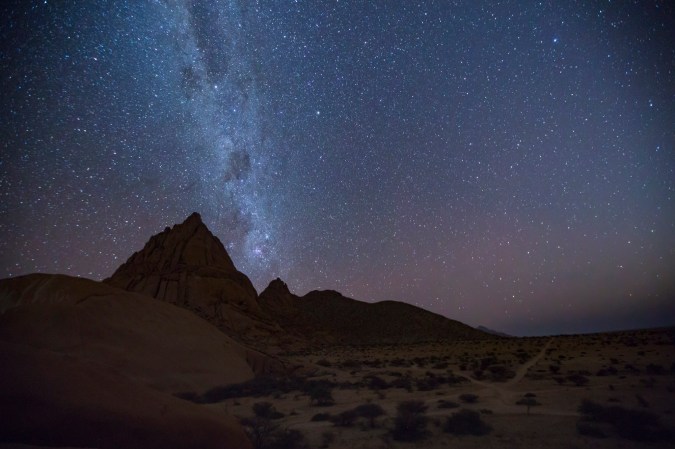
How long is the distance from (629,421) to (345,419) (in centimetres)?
751

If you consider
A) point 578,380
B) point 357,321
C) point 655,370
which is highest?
point 357,321

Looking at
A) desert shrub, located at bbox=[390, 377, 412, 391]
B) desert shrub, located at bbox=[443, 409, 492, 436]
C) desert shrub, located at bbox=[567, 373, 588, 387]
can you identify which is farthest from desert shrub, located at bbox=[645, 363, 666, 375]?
desert shrub, located at bbox=[443, 409, 492, 436]

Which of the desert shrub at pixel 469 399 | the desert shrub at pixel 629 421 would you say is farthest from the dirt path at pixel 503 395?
the desert shrub at pixel 629 421

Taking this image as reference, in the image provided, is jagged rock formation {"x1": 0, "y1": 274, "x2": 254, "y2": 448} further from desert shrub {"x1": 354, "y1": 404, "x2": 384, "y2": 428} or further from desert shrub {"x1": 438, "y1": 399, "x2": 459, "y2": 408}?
desert shrub {"x1": 438, "y1": 399, "x2": 459, "y2": 408}

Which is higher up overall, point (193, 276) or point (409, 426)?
point (193, 276)

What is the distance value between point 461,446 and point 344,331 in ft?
298

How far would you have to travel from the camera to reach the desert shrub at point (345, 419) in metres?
11.1

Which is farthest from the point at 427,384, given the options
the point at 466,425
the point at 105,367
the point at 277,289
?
the point at 277,289

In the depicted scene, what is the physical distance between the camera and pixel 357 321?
4126 inches

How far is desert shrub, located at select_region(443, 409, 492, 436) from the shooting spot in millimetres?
9965

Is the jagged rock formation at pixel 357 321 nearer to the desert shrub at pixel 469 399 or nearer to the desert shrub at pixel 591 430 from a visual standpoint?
the desert shrub at pixel 469 399

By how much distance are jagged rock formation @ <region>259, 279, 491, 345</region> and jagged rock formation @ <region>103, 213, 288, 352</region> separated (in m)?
11.7

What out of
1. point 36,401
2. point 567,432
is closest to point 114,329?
point 36,401

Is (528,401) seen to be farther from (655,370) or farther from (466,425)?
(655,370)
